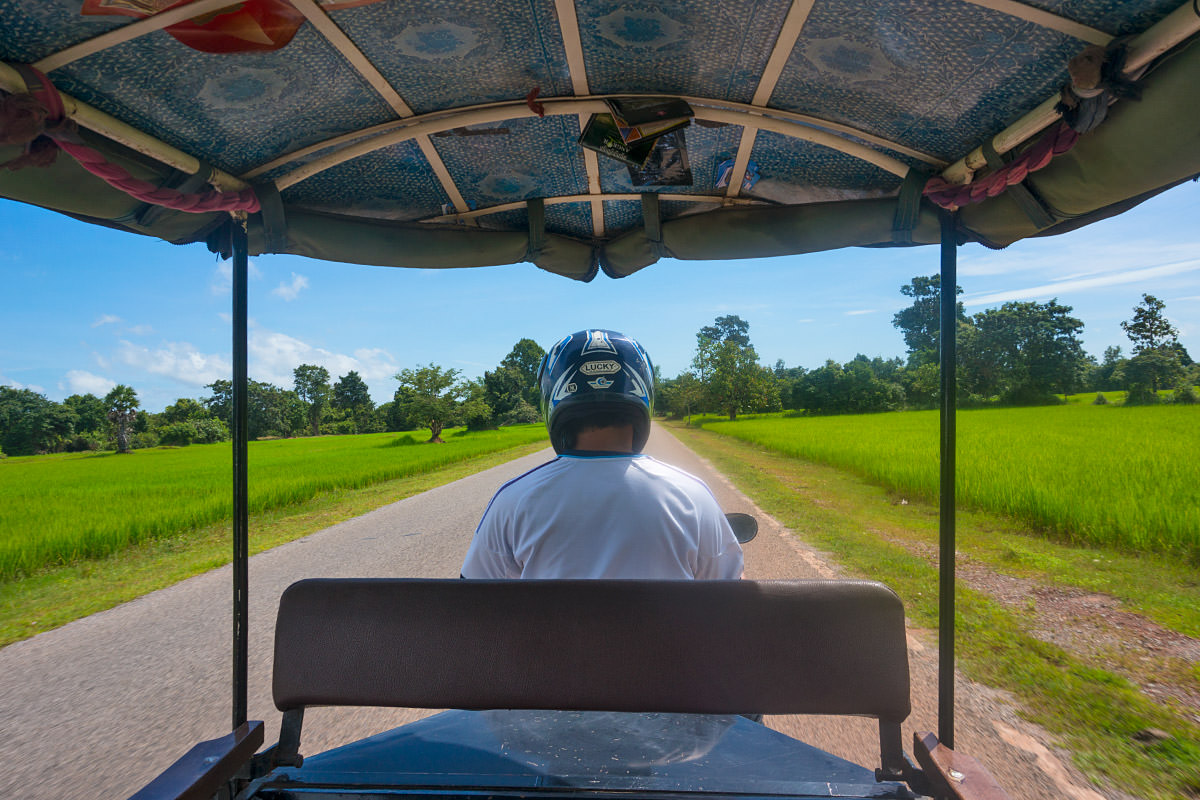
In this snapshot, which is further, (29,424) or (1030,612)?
(29,424)

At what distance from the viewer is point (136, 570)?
5891 mm

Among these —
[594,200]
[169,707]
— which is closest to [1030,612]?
[594,200]

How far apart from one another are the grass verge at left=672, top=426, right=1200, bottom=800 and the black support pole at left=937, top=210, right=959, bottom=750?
125 cm

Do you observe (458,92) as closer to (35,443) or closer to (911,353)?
(35,443)

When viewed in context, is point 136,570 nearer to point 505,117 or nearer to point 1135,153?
point 505,117

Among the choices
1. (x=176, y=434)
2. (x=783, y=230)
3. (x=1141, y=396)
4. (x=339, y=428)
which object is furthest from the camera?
(x=339, y=428)

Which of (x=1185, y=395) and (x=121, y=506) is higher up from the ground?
(x=1185, y=395)

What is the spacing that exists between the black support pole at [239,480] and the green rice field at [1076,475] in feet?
23.7

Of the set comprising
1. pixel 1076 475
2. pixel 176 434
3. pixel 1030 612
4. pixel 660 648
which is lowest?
pixel 176 434

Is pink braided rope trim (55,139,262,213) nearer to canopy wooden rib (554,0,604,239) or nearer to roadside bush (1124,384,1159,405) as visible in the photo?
canopy wooden rib (554,0,604,239)

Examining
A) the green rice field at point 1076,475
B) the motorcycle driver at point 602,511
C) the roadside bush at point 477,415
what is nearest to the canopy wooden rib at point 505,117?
the motorcycle driver at point 602,511

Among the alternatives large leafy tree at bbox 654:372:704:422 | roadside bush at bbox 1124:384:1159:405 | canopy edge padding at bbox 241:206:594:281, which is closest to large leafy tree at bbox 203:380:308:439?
large leafy tree at bbox 654:372:704:422

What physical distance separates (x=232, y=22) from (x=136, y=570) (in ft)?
21.6

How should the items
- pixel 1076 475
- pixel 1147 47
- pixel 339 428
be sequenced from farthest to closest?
pixel 339 428 → pixel 1076 475 → pixel 1147 47
